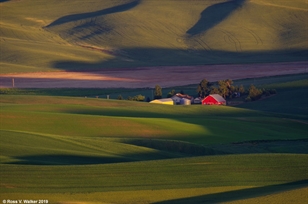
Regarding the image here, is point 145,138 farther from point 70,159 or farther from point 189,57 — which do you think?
point 189,57

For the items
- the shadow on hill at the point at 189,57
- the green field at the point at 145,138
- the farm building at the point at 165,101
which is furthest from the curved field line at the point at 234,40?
the farm building at the point at 165,101

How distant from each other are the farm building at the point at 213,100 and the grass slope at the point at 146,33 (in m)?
30.2

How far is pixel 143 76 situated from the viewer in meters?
67.5

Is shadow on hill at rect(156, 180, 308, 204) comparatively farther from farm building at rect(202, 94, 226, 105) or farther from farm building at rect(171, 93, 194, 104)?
farm building at rect(171, 93, 194, 104)

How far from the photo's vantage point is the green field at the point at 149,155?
16531mm

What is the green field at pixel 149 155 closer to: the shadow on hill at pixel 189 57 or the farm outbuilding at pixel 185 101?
the farm outbuilding at pixel 185 101

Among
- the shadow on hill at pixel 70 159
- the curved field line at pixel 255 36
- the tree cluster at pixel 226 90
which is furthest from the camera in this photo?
the curved field line at pixel 255 36

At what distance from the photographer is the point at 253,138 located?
105 feet

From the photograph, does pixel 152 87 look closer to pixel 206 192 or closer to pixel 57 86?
pixel 57 86

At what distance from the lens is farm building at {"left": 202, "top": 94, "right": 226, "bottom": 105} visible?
5131 cm

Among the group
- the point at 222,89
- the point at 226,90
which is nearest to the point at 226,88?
the point at 226,90

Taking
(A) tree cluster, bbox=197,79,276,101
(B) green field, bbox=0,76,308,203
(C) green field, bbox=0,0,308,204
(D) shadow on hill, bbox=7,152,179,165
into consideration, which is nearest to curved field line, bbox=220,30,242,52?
(C) green field, bbox=0,0,308,204

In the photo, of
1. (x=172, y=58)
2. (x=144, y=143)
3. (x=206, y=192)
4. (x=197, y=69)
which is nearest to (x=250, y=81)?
(x=197, y=69)

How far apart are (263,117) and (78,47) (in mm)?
62743
